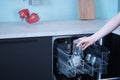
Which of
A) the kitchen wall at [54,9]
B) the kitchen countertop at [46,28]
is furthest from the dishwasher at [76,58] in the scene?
the kitchen wall at [54,9]

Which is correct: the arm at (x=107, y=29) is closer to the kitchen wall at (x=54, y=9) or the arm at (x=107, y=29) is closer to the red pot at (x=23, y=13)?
the red pot at (x=23, y=13)

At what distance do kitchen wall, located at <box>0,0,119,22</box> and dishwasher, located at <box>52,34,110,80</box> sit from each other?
416 millimetres

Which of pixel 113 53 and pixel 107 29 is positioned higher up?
pixel 107 29

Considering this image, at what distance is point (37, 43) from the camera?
1757 mm

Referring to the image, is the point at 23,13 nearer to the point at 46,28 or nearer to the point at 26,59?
the point at 46,28

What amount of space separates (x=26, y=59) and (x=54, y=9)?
2.44ft

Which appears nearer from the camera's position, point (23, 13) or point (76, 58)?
point (76, 58)

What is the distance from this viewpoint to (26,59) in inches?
69.1

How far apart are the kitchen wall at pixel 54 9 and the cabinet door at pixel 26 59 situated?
1.87ft

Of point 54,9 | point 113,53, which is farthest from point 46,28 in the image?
point 113,53

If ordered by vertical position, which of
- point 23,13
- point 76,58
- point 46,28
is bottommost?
point 76,58

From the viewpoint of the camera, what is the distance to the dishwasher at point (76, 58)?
1.90 m

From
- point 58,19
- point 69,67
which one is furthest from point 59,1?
point 69,67

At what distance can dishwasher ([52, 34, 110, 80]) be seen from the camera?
1901 millimetres
